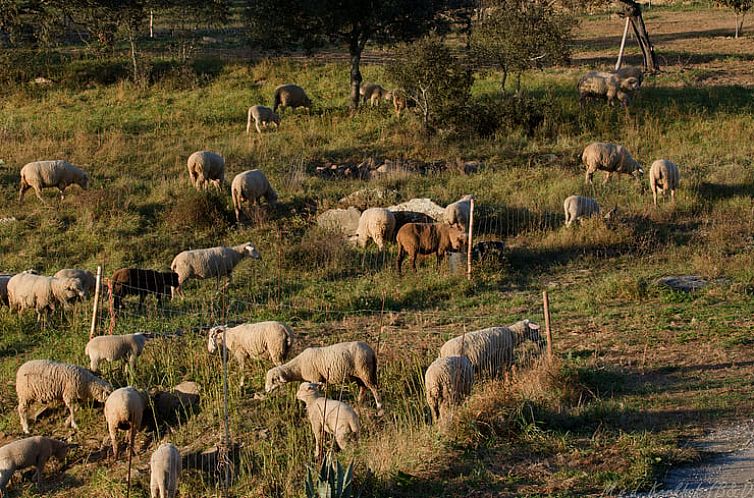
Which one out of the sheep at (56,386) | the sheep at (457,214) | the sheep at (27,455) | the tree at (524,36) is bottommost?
the sheep at (27,455)

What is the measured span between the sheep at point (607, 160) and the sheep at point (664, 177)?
159 centimetres

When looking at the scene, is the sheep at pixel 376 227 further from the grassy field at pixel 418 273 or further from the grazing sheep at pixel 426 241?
the grazing sheep at pixel 426 241

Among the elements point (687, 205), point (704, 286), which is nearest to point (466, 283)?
point (704, 286)

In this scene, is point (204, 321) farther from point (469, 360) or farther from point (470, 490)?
point (470, 490)

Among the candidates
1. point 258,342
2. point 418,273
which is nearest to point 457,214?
point 418,273

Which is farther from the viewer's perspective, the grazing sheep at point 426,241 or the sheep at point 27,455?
the grazing sheep at point 426,241

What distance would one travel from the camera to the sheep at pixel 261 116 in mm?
27406

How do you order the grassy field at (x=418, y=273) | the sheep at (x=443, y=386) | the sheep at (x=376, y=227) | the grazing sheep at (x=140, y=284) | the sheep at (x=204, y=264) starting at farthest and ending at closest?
the sheep at (x=376, y=227) < the sheep at (x=204, y=264) < the grazing sheep at (x=140, y=284) < the sheep at (x=443, y=386) < the grassy field at (x=418, y=273)

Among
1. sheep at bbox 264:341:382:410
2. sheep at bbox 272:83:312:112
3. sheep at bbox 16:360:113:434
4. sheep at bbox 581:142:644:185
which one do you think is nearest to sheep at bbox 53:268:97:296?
sheep at bbox 16:360:113:434

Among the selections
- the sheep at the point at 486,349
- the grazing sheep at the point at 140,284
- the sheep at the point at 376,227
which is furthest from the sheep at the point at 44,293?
the sheep at the point at 486,349

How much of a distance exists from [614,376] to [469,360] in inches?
64.7

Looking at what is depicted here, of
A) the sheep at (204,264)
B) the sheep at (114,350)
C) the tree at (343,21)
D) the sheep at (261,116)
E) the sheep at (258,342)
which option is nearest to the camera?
the sheep at (258,342)

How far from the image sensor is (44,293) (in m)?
15.0

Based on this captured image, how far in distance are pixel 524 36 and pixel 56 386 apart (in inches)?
734
